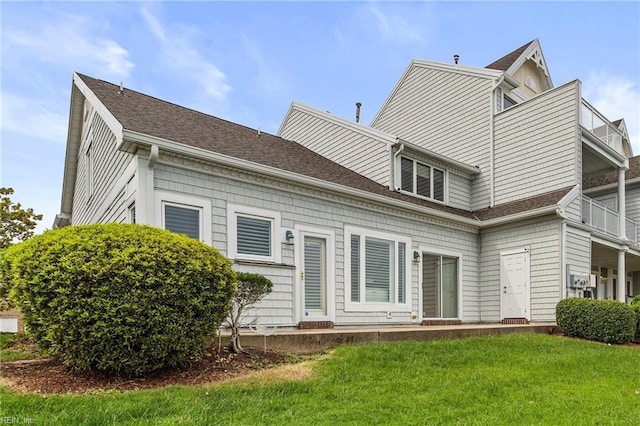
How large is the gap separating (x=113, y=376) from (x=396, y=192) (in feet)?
27.9

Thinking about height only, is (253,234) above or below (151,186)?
below

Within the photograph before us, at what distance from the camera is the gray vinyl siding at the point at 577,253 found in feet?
37.6

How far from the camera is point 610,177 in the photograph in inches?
659

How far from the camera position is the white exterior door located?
883 cm

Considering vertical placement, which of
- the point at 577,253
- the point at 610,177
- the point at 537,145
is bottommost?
the point at 577,253

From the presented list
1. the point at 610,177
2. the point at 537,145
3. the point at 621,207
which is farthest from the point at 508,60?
the point at 621,207

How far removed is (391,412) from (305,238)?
523 centimetres

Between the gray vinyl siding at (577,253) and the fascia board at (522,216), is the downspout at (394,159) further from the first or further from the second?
the gray vinyl siding at (577,253)

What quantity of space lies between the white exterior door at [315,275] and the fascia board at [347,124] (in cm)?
402

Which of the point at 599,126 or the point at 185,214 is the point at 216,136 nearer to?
the point at 185,214

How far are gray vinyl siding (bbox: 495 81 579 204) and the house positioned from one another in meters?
0.04

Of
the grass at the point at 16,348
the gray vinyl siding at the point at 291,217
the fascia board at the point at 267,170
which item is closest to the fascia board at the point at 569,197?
the fascia board at the point at 267,170

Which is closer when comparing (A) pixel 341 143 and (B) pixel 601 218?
(A) pixel 341 143

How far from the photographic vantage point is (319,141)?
14289 mm
